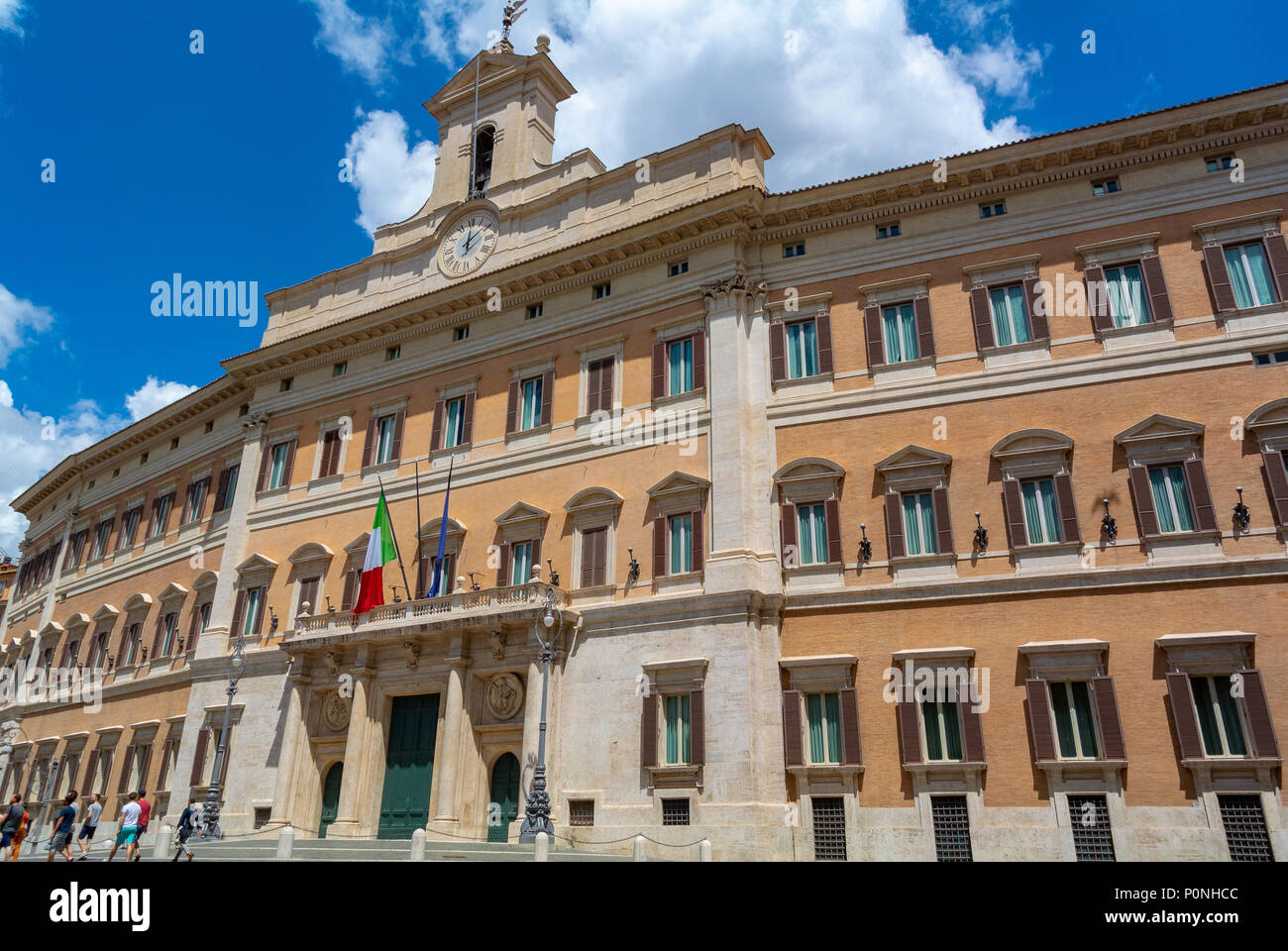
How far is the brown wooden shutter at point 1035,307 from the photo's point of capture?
21.2 meters

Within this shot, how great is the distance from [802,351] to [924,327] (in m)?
3.10

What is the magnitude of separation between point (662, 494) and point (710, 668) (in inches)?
184

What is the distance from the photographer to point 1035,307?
70.3 ft

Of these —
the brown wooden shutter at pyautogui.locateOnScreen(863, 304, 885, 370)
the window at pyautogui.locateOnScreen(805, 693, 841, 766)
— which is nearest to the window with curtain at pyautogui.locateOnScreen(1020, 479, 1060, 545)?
the brown wooden shutter at pyautogui.locateOnScreen(863, 304, 885, 370)

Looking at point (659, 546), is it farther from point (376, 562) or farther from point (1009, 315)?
point (1009, 315)

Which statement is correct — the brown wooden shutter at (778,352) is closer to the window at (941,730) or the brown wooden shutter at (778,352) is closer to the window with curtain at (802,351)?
the window with curtain at (802,351)

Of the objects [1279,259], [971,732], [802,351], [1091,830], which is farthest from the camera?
Answer: [802,351]

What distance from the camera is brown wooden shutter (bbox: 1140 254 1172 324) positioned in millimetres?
20188

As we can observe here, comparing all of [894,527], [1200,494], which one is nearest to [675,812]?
[894,527]

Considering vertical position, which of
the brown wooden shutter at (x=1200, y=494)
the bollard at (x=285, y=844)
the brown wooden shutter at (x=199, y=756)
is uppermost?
the brown wooden shutter at (x=1200, y=494)

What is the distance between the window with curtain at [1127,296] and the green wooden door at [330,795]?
74.8ft

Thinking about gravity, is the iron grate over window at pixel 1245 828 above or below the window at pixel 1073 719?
below

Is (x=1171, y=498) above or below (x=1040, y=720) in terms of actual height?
above

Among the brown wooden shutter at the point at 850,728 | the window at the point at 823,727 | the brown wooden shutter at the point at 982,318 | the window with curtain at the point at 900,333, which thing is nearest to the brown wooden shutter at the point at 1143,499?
the brown wooden shutter at the point at 982,318
